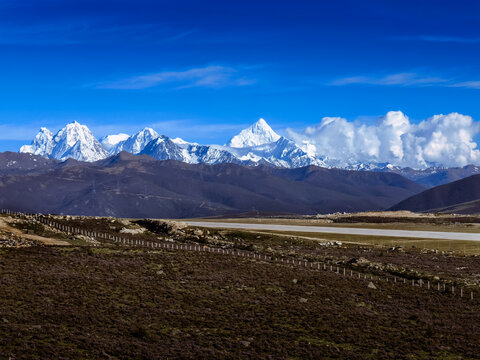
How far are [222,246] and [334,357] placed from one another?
69.2m

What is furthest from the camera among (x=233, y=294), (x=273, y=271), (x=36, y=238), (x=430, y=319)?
(x=36, y=238)

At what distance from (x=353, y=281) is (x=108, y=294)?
107 ft

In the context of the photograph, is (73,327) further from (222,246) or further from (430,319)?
(222,246)

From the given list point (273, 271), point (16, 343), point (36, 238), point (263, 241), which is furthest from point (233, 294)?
point (263, 241)

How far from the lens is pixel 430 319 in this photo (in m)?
50.5

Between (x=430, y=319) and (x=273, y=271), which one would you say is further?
(x=273, y=271)

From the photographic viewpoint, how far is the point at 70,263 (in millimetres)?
65062

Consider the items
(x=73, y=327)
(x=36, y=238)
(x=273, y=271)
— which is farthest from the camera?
(x=36, y=238)

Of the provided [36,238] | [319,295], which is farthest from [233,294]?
[36,238]

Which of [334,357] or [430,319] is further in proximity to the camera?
[430,319]

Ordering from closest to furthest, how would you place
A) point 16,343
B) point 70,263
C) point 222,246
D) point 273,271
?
1. point 16,343
2. point 70,263
3. point 273,271
4. point 222,246

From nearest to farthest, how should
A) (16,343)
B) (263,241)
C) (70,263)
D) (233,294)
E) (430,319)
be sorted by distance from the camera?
(16,343) < (430,319) < (233,294) < (70,263) < (263,241)

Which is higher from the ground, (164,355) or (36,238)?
(36,238)

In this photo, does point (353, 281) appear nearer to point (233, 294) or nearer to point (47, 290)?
point (233, 294)
